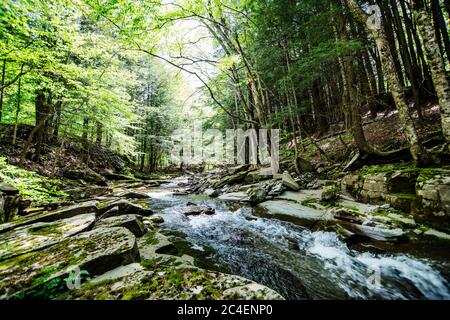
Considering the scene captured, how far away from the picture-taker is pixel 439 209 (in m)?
3.64

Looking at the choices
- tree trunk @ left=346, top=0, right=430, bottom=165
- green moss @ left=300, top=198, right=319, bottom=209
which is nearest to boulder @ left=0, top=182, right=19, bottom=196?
green moss @ left=300, top=198, right=319, bottom=209

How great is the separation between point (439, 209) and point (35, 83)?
13120mm

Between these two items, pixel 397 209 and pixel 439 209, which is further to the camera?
pixel 397 209

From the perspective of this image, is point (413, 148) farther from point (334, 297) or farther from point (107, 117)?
point (107, 117)

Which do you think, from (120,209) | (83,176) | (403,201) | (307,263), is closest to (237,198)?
(120,209)

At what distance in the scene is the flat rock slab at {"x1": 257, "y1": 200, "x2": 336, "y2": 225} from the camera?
5087 mm

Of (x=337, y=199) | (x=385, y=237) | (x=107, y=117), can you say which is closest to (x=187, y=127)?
(x=107, y=117)

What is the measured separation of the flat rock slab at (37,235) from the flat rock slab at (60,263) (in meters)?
0.25

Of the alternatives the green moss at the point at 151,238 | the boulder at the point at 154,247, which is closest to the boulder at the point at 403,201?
the boulder at the point at 154,247

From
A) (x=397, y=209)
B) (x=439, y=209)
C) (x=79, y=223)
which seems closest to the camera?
(x=439, y=209)

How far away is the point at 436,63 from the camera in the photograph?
179 inches

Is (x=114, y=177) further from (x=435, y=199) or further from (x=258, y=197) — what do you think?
(x=435, y=199)

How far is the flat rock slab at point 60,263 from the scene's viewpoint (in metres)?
1.93

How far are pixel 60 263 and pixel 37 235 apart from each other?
1.67m
